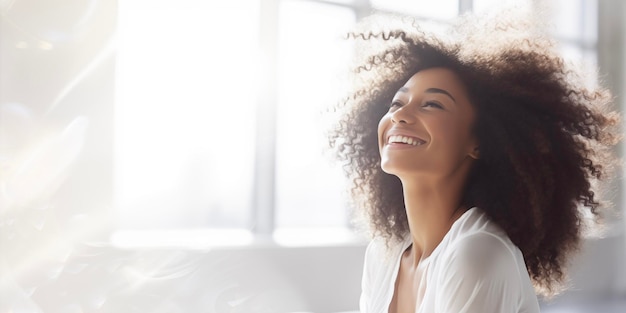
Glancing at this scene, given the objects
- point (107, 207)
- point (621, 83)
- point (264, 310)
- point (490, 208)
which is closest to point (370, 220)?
point (490, 208)

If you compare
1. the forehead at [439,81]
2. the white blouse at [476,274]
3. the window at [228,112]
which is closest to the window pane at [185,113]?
the window at [228,112]

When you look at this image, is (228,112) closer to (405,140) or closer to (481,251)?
(405,140)

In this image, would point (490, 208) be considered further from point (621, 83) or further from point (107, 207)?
point (621, 83)

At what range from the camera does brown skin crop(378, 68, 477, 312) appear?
113 cm

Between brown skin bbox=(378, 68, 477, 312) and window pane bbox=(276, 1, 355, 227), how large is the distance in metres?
2.55

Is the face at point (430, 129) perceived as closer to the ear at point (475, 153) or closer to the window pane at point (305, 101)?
the ear at point (475, 153)

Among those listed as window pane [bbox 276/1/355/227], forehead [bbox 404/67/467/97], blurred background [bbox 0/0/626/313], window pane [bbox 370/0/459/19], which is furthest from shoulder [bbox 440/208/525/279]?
window pane [bbox 370/0/459/19]

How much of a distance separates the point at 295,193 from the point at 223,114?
2.18ft

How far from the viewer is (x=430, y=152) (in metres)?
1.13

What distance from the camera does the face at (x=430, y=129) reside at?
113 cm

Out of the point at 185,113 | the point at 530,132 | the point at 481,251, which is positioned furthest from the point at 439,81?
the point at 185,113

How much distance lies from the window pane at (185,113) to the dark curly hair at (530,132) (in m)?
2.28

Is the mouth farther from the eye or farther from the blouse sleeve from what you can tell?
the blouse sleeve

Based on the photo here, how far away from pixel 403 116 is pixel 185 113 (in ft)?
8.15
